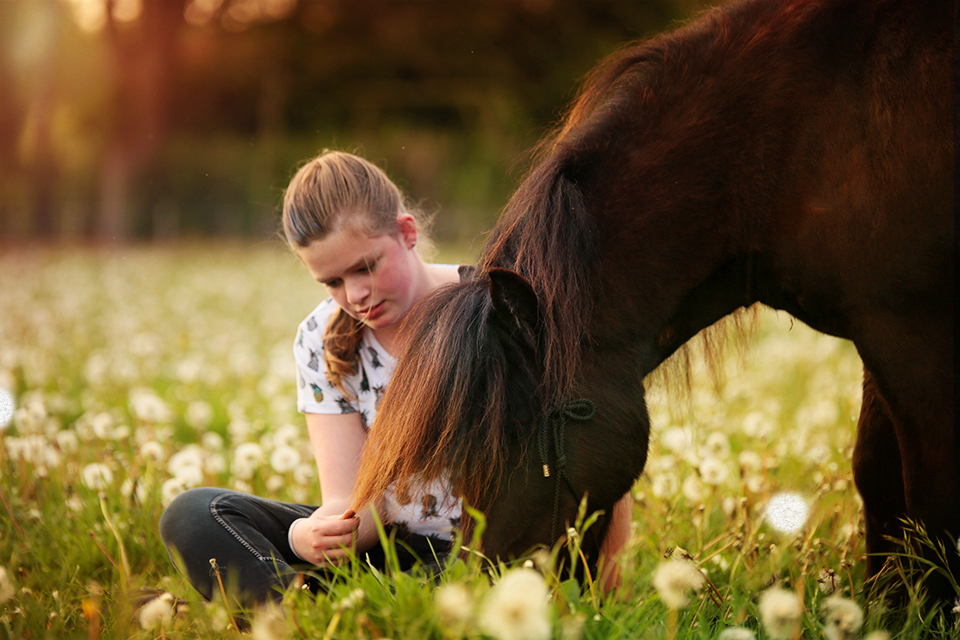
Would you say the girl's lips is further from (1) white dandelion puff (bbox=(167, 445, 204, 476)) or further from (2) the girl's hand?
(1) white dandelion puff (bbox=(167, 445, 204, 476))

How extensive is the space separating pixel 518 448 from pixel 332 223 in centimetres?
103

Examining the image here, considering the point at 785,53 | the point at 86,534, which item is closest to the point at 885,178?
the point at 785,53

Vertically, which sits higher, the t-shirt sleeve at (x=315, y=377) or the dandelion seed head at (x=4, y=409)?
the t-shirt sleeve at (x=315, y=377)

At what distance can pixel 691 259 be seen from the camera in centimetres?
209

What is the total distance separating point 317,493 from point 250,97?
32.9 meters

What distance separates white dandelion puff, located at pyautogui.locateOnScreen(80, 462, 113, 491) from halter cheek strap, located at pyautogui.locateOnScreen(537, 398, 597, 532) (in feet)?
6.80

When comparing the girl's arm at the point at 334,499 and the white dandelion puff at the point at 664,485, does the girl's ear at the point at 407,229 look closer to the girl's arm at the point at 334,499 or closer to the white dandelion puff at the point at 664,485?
the girl's arm at the point at 334,499

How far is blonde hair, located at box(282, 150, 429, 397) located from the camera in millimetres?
2451

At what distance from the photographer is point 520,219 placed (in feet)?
6.78

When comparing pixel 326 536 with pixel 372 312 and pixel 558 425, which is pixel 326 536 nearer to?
pixel 372 312

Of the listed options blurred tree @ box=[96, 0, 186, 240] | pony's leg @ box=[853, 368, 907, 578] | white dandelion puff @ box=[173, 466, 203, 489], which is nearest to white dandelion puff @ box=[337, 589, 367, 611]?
white dandelion puff @ box=[173, 466, 203, 489]

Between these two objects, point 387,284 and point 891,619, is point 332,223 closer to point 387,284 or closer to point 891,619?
point 387,284

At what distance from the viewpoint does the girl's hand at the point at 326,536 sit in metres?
2.28

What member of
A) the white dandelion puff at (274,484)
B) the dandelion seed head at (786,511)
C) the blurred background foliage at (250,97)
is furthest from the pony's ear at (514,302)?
the blurred background foliage at (250,97)
